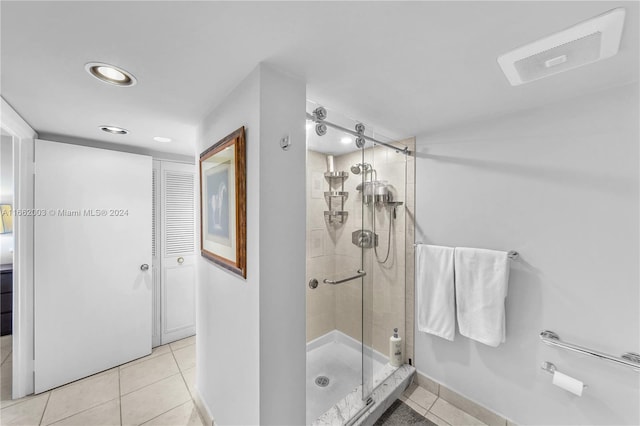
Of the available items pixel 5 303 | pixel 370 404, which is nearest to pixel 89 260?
pixel 5 303

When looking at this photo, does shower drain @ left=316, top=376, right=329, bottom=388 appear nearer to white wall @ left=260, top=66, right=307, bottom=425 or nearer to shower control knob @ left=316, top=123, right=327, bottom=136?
white wall @ left=260, top=66, right=307, bottom=425

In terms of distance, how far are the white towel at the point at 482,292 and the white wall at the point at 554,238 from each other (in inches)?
4.4

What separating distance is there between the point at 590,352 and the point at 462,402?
0.95 meters

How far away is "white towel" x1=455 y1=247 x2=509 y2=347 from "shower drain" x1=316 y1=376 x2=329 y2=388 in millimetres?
1027

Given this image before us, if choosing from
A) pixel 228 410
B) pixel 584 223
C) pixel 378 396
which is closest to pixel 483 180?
pixel 584 223

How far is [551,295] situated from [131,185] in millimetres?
3482

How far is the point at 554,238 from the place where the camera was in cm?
147

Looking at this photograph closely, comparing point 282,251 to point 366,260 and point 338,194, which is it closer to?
point 338,194

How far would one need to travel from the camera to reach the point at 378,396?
71.4 inches

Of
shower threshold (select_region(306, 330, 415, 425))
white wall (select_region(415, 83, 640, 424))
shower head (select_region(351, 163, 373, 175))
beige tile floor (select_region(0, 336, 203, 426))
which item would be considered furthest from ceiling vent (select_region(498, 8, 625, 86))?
beige tile floor (select_region(0, 336, 203, 426))

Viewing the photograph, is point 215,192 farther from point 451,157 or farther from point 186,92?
point 451,157

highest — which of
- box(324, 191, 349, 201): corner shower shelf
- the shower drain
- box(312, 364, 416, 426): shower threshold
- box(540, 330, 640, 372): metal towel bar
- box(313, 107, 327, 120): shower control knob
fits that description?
box(313, 107, 327, 120): shower control knob

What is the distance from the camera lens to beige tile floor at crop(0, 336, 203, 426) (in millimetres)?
1758

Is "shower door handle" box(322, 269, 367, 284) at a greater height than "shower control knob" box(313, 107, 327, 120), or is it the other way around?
"shower control knob" box(313, 107, 327, 120)
